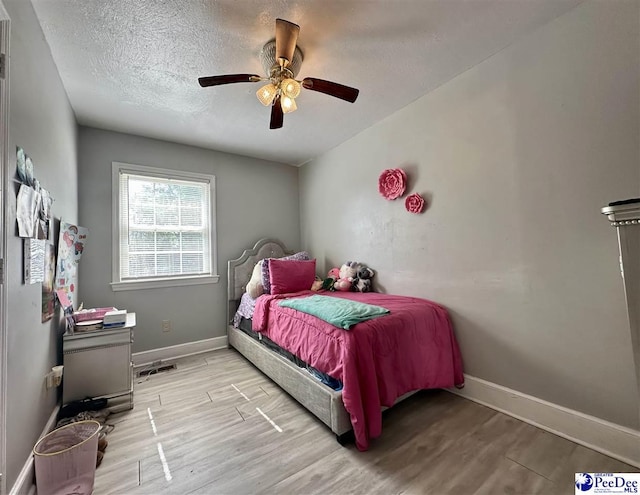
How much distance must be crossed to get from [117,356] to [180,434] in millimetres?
819

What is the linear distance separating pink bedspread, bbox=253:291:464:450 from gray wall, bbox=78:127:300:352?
4.69 ft

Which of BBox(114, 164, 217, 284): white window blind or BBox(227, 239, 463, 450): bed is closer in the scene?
BBox(227, 239, 463, 450): bed

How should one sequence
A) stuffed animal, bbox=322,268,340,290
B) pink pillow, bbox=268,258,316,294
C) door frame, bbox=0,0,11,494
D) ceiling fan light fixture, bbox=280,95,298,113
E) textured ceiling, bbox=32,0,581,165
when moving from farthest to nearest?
stuffed animal, bbox=322,268,340,290
pink pillow, bbox=268,258,316,294
ceiling fan light fixture, bbox=280,95,298,113
textured ceiling, bbox=32,0,581,165
door frame, bbox=0,0,11,494

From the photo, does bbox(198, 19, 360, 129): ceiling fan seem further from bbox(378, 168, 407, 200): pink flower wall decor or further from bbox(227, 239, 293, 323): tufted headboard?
bbox(227, 239, 293, 323): tufted headboard

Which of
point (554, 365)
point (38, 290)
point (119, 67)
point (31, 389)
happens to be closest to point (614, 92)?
point (554, 365)

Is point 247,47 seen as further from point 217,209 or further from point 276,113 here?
point 217,209

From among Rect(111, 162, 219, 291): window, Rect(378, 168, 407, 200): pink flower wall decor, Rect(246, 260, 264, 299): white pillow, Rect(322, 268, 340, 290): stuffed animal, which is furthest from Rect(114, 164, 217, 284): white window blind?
Rect(378, 168, 407, 200): pink flower wall decor

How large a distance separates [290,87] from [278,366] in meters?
2.14

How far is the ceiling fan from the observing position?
1.65 meters

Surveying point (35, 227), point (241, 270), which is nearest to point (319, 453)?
point (35, 227)

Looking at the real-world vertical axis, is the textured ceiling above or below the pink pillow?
above

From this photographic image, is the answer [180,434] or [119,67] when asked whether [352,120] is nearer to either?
[119,67]

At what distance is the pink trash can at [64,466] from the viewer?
1283 mm

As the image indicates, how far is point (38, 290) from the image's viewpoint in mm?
1581
